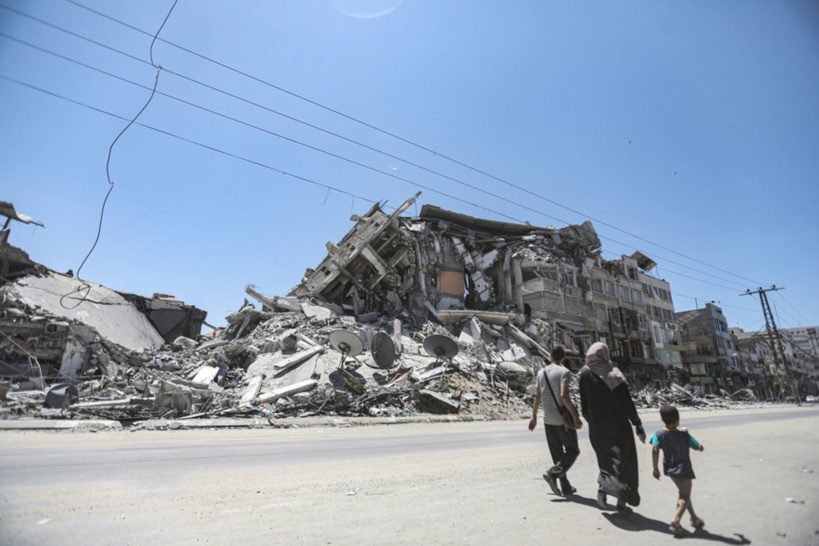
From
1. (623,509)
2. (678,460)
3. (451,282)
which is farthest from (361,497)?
(451,282)

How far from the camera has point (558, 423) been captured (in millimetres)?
4586

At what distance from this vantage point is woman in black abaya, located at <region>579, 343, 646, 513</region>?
3.74 meters

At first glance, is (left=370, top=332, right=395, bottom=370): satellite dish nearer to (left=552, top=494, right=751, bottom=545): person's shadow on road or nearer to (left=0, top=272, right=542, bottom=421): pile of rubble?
(left=0, top=272, right=542, bottom=421): pile of rubble

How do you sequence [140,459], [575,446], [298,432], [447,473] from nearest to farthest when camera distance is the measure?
[575,446], [447,473], [140,459], [298,432]

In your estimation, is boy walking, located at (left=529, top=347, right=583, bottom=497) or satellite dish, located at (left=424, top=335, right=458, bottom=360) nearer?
boy walking, located at (left=529, top=347, right=583, bottom=497)

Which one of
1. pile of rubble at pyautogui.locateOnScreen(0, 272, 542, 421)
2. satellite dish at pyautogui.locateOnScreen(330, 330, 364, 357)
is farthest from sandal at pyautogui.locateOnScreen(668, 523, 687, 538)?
satellite dish at pyautogui.locateOnScreen(330, 330, 364, 357)

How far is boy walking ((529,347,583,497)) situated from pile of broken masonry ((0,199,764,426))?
11.3 meters

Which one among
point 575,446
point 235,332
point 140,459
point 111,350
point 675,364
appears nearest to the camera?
point 575,446

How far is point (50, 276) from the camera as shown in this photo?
22.0 m

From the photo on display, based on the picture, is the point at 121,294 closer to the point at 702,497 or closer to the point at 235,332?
the point at 235,332

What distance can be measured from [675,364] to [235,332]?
163 feet

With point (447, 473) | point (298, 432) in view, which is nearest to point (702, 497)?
point (447, 473)

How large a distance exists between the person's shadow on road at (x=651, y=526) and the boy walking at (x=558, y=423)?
31.8 inches

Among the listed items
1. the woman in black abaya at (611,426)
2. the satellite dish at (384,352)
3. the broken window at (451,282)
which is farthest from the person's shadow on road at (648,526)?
the broken window at (451,282)
